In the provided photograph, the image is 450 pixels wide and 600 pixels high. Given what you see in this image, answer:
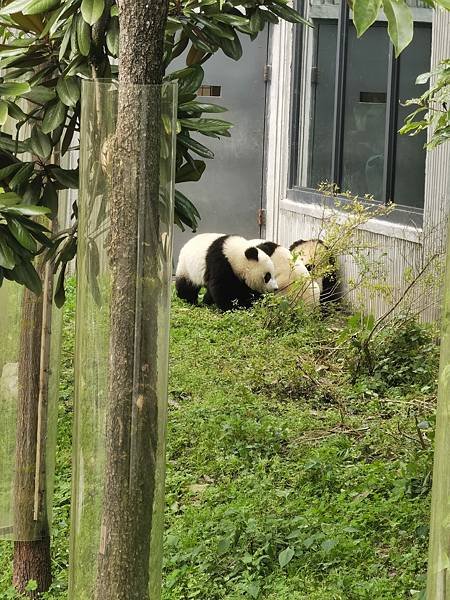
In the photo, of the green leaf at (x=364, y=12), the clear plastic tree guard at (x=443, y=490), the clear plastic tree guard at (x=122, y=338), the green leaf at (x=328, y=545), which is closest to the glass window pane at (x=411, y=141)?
the green leaf at (x=328, y=545)

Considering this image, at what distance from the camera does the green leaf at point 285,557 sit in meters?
3.71

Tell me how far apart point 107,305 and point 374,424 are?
3.45m

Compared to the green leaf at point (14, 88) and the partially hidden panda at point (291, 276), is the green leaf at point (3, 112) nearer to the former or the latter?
the green leaf at point (14, 88)

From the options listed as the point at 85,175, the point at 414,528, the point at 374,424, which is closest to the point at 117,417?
the point at 85,175

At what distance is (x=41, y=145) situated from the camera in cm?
298

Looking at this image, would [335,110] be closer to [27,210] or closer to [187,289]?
[187,289]

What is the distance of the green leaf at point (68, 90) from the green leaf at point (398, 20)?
1522 millimetres

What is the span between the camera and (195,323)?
Answer: 8.76 m

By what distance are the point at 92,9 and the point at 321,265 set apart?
6.03m

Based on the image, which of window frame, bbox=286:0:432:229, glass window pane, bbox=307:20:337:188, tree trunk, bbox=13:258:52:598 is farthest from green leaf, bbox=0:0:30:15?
glass window pane, bbox=307:20:337:188

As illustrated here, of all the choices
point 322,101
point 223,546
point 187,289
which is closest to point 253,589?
point 223,546

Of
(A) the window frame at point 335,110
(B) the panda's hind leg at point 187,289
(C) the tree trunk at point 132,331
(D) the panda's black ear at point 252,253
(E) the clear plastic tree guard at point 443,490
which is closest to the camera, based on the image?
(E) the clear plastic tree guard at point 443,490

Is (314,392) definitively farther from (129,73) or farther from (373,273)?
(129,73)

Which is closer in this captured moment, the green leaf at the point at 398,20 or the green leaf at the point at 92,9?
the green leaf at the point at 398,20
